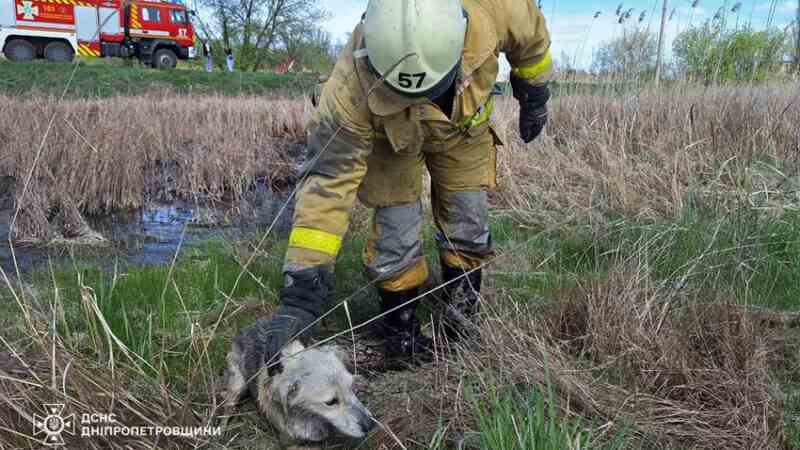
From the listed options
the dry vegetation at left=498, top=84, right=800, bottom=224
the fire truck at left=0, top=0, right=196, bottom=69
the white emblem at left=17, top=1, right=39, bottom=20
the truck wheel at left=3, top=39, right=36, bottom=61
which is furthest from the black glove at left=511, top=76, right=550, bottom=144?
the white emblem at left=17, top=1, right=39, bottom=20

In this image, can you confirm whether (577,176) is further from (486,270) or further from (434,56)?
(434,56)

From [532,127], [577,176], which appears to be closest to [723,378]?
[532,127]

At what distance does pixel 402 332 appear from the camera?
8.89ft

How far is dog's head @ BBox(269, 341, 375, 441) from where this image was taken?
174 cm

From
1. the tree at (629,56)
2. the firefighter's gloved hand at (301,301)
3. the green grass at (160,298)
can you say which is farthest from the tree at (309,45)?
the firefighter's gloved hand at (301,301)

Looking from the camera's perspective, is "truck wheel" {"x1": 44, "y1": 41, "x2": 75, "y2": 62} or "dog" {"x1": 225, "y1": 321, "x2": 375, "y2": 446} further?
"truck wheel" {"x1": 44, "y1": 41, "x2": 75, "y2": 62}

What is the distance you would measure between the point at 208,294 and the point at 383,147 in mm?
1205

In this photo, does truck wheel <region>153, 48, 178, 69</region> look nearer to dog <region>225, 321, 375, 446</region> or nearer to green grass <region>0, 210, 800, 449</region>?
green grass <region>0, 210, 800, 449</region>

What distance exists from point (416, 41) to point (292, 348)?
1100mm

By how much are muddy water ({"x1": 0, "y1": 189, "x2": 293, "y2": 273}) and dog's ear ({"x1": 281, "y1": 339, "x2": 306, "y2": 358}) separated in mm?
2031

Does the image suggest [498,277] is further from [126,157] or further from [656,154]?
[126,157]

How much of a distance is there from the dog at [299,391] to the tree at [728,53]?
16.3 ft

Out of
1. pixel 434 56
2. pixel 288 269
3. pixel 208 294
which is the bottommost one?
pixel 208 294

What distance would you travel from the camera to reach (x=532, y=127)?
3.09m
